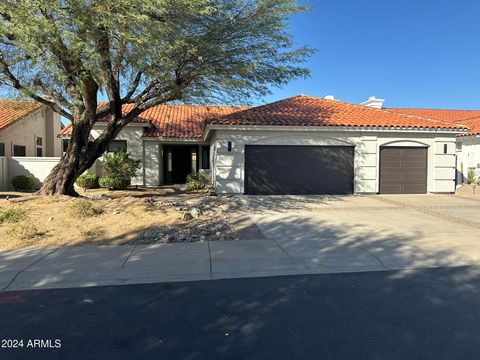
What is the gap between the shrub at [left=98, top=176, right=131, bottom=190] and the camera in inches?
695

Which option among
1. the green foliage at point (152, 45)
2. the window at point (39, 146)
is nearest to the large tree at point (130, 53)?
the green foliage at point (152, 45)

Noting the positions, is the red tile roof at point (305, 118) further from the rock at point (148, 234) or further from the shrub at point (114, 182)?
the rock at point (148, 234)

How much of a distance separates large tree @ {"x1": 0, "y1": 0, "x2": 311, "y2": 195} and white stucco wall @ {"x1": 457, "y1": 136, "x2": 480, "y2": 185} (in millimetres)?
14382

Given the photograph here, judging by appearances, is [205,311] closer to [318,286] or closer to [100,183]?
[318,286]

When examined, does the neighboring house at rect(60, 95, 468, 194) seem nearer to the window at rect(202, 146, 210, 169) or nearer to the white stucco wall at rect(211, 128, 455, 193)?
the white stucco wall at rect(211, 128, 455, 193)

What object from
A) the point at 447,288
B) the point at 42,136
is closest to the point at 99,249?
the point at 447,288

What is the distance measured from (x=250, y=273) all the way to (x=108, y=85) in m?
8.15

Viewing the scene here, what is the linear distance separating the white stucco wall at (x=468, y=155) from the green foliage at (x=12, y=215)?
21.9 meters

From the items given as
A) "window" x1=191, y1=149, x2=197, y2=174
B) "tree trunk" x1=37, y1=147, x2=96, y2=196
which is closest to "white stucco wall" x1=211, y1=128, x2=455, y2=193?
"tree trunk" x1=37, y1=147, x2=96, y2=196

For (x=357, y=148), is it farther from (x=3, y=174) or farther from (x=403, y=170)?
(x=3, y=174)

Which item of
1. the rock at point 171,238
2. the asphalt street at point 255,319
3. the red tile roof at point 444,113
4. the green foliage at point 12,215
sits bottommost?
the asphalt street at point 255,319

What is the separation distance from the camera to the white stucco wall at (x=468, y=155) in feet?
68.9

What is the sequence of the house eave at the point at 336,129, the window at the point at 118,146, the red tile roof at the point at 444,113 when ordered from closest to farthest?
the house eave at the point at 336,129 → the window at the point at 118,146 → the red tile roof at the point at 444,113

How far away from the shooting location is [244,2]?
1013 cm
